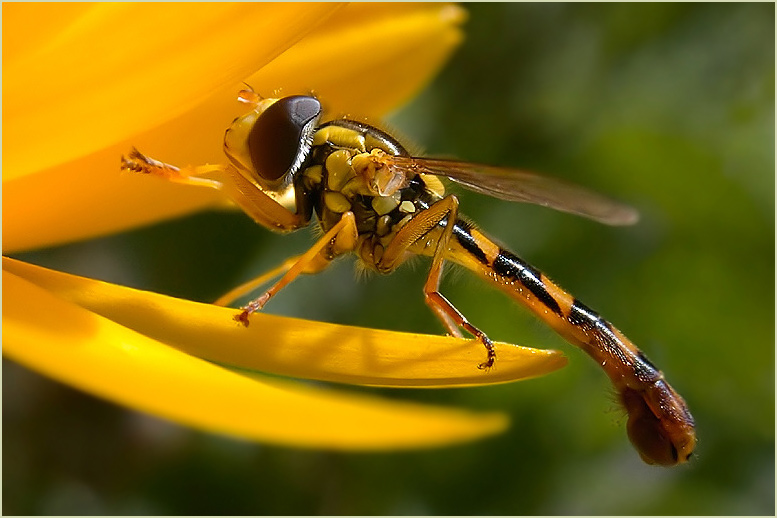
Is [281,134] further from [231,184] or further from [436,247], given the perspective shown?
[436,247]

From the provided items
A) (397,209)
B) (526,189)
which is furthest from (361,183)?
(526,189)

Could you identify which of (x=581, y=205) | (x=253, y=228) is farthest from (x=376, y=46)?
(x=253, y=228)

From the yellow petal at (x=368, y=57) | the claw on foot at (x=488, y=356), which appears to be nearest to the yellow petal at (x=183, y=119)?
the yellow petal at (x=368, y=57)

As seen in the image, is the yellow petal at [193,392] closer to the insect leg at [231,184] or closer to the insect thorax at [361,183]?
the insect leg at [231,184]

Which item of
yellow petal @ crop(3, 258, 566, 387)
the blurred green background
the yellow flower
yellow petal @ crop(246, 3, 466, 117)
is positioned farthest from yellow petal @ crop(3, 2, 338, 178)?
the blurred green background

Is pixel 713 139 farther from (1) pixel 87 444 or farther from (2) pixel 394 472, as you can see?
(1) pixel 87 444
